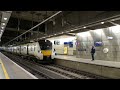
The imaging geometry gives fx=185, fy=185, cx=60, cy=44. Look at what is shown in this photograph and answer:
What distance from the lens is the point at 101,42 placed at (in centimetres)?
1928

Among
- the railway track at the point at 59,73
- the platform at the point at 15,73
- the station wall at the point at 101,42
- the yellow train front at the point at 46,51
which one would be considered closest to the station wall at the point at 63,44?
the station wall at the point at 101,42

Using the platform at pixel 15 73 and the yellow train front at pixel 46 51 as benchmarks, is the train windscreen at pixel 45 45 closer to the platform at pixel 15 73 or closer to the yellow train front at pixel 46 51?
the yellow train front at pixel 46 51

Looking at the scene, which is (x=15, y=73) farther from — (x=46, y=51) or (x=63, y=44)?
(x=63, y=44)

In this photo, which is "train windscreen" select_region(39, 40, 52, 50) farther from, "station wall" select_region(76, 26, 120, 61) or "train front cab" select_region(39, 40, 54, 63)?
"station wall" select_region(76, 26, 120, 61)

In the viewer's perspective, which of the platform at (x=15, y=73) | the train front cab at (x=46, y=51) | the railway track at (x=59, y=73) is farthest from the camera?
the train front cab at (x=46, y=51)

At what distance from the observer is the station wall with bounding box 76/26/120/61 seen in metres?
17.3

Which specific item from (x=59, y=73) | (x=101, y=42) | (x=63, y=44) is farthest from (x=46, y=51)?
(x=63, y=44)

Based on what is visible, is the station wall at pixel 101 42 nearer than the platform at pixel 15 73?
No

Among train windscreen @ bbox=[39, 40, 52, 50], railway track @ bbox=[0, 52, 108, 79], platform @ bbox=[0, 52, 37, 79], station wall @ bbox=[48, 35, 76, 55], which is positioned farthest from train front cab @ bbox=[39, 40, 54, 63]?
station wall @ bbox=[48, 35, 76, 55]

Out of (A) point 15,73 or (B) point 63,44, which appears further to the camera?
(B) point 63,44

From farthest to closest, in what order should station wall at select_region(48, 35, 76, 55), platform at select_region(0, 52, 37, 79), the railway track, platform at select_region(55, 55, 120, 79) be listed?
station wall at select_region(48, 35, 76, 55) < the railway track < platform at select_region(55, 55, 120, 79) < platform at select_region(0, 52, 37, 79)

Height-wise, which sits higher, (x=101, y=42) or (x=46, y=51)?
(x=101, y=42)

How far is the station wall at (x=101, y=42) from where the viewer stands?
17.3 meters
